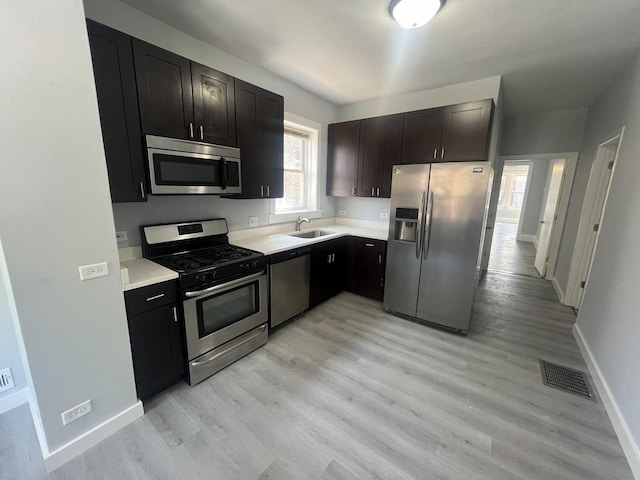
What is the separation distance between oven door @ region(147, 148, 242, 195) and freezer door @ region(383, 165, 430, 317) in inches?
70.8

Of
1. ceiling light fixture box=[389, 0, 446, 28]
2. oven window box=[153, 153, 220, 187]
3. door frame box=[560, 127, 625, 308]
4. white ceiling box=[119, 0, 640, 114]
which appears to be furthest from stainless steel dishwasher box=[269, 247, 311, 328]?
door frame box=[560, 127, 625, 308]

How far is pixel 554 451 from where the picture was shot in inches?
62.0

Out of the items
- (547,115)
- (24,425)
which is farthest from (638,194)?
(24,425)

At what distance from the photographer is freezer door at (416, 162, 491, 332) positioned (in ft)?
8.41

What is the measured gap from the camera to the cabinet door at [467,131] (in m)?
2.76

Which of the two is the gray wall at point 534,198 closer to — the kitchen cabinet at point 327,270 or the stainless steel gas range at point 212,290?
the kitchen cabinet at point 327,270

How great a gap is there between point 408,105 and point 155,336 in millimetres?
3907

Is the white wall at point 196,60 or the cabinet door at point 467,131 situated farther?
the cabinet door at point 467,131

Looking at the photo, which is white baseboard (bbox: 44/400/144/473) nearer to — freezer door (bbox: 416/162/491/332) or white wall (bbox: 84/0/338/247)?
white wall (bbox: 84/0/338/247)

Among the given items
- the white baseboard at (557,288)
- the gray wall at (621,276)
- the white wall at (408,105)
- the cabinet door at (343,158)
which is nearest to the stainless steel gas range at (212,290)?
the cabinet door at (343,158)

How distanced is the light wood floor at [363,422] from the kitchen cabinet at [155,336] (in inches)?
7.8

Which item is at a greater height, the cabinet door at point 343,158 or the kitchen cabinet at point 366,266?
the cabinet door at point 343,158

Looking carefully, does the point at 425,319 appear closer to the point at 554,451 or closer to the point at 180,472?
the point at 554,451

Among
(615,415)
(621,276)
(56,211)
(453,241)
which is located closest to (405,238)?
(453,241)
